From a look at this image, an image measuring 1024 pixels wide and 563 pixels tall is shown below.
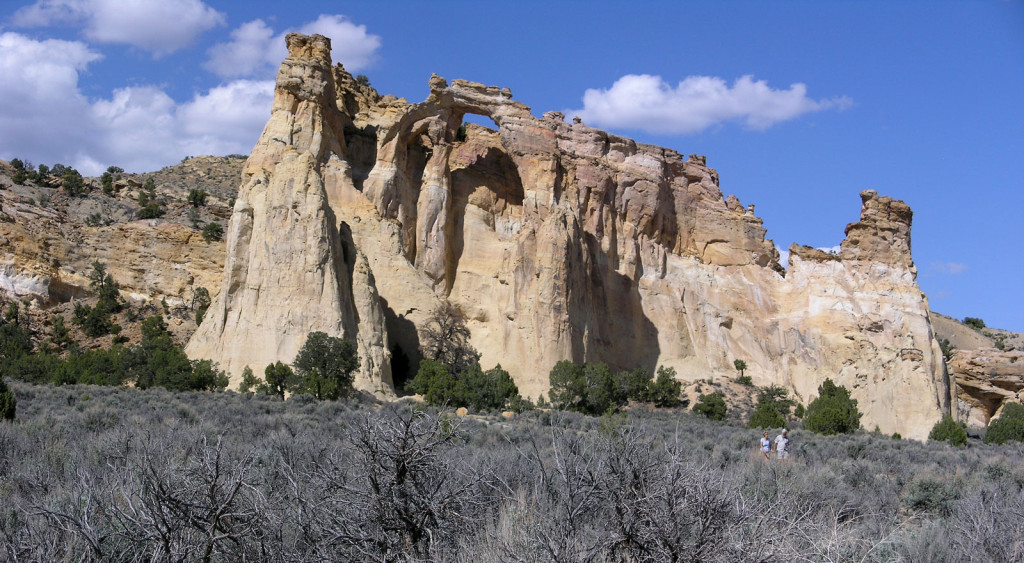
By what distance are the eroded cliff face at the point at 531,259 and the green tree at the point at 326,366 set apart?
1956 mm

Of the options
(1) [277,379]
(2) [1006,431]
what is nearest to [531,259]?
(1) [277,379]

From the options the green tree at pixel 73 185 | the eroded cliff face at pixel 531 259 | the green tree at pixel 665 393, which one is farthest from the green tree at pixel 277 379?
the green tree at pixel 73 185

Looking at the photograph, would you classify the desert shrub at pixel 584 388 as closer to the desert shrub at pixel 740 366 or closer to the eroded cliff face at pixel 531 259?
the eroded cliff face at pixel 531 259

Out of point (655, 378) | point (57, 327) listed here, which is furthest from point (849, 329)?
point (57, 327)

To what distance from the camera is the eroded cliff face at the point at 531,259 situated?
35.2 meters

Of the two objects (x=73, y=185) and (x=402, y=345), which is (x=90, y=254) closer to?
(x=73, y=185)

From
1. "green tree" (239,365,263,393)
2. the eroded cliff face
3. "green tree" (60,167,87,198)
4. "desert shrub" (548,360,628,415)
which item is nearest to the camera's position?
"green tree" (239,365,263,393)

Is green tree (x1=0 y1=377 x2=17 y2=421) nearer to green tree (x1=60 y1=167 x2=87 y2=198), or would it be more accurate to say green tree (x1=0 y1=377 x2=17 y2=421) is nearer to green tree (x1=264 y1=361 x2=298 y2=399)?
green tree (x1=264 y1=361 x2=298 y2=399)

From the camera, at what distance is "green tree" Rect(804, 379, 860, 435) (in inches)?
1234

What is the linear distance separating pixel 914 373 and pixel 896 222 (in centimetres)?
1080

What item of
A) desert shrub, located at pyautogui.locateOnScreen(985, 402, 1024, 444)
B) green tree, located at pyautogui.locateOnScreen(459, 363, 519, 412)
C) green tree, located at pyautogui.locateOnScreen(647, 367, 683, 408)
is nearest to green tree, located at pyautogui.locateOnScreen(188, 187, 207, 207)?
green tree, located at pyautogui.locateOnScreen(459, 363, 519, 412)

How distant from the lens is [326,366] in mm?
30094

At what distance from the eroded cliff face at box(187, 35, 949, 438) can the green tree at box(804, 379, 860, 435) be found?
170 cm

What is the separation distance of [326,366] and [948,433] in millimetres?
22167
